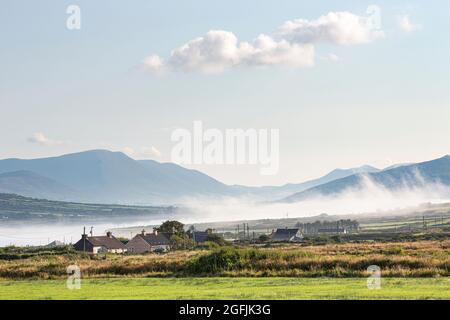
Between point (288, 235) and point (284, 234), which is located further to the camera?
point (284, 234)

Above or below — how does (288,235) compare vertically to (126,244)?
above

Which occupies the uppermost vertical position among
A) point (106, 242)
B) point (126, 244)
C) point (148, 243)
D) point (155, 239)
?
point (155, 239)

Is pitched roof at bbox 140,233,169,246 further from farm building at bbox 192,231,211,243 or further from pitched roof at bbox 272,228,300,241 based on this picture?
pitched roof at bbox 272,228,300,241

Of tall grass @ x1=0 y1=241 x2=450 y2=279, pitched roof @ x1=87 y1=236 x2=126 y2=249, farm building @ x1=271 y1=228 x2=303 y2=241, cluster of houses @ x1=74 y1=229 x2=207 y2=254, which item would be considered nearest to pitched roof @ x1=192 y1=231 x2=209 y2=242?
cluster of houses @ x1=74 y1=229 x2=207 y2=254

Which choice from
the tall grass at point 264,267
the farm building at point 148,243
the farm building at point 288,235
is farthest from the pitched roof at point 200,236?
the tall grass at point 264,267

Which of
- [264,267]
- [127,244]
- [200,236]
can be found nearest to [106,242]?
[127,244]

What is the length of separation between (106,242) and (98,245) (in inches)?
155

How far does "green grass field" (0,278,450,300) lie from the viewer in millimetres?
26578

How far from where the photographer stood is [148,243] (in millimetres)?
122750

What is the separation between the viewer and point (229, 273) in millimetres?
42312

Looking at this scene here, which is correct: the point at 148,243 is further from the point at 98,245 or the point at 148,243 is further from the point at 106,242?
the point at 98,245
